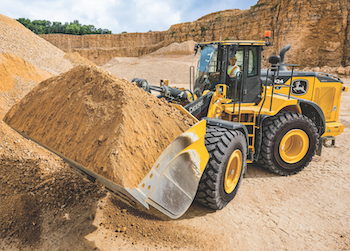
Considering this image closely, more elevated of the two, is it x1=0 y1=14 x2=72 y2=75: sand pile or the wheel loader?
x1=0 y1=14 x2=72 y2=75: sand pile

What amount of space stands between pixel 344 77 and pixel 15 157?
27305 mm

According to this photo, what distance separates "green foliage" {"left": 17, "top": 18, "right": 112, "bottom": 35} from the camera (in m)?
52.6

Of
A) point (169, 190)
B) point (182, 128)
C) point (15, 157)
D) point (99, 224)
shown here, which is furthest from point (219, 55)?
point (15, 157)

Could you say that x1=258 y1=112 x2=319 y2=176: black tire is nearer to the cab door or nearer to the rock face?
the cab door

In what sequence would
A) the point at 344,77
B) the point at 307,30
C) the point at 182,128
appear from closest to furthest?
the point at 182,128
the point at 344,77
the point at 307,30

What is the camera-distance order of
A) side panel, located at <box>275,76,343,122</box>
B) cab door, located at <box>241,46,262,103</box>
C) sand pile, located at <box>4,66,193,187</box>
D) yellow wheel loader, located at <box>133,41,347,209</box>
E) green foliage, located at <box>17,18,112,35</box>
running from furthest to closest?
green foliage, located at <box>17,18,112,35</box>, side panel, located at <box>275,76,343,122</box>, cab door, located at <box>241,46,262,103</box>, yellow wheel loader, located at <box>133,41,347,209</box>, sand pile, located at <box>4,66,193,187</box>

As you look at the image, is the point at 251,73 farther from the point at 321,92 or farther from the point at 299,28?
the point at 299,28

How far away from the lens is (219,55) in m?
4.84

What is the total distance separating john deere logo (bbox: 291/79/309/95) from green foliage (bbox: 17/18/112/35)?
56.8m

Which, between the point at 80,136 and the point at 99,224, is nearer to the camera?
the point at 80,136

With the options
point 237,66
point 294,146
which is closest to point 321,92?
point 294,146

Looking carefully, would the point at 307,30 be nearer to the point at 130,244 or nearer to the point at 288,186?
the point at 288,186

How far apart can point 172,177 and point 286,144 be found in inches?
149

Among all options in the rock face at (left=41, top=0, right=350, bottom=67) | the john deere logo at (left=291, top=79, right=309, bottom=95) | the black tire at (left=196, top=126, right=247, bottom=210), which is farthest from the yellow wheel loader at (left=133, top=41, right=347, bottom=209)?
the rock face at (left=41, top=0, right=350, bottom=67)
